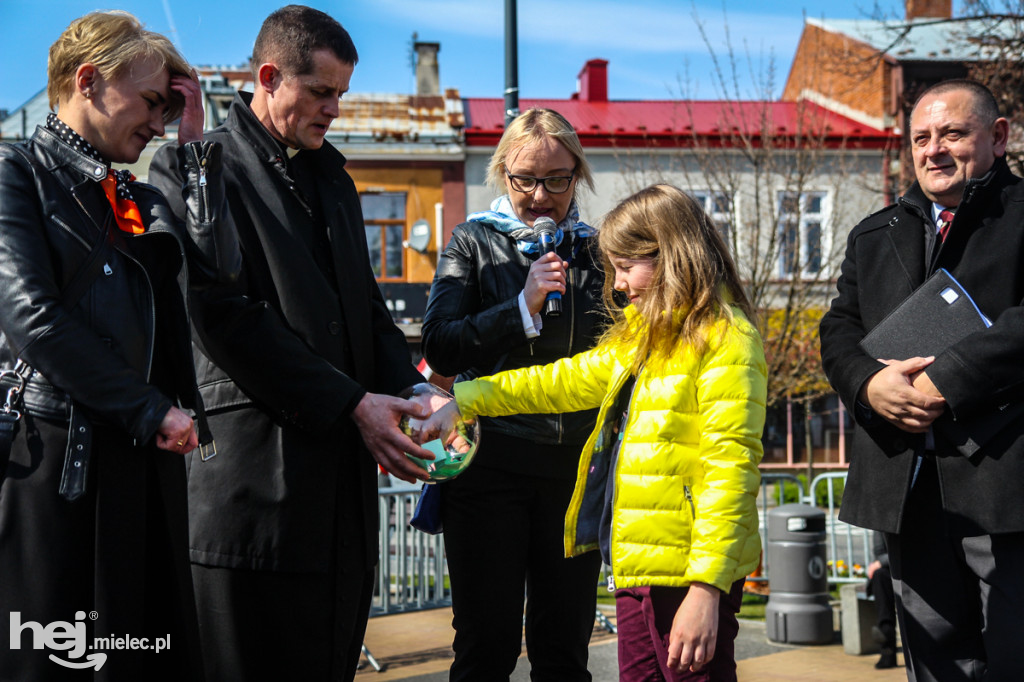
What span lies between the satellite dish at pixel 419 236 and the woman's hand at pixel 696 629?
19.2 metres

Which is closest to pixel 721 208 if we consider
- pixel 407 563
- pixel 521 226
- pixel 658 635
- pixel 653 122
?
pixel 407 563

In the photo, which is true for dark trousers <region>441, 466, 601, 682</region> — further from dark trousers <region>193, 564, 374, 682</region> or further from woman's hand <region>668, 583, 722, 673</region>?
woman's hand <region>668, 583, 722, 673</region>

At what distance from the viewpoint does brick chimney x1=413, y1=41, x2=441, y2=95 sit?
1018 inches

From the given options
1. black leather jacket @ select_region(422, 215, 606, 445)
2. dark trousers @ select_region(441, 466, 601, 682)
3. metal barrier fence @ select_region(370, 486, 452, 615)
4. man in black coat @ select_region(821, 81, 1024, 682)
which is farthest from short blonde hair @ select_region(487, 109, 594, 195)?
metal barrier fence @ select_region(370, 486, 452, 615)

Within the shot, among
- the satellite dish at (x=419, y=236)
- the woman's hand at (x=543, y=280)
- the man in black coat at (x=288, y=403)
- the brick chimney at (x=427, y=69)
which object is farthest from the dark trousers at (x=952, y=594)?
the brick chimney at (x=427, y=69)

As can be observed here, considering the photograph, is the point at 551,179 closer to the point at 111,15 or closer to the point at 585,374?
the point at 585,374

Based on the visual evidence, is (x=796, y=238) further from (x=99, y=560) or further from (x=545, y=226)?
(x=99, y=560)

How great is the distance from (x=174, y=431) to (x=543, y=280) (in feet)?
4.20

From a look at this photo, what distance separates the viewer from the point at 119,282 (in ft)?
8.32

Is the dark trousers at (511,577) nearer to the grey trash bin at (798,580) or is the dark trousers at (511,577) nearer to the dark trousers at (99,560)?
the dark trousers at (99,560)

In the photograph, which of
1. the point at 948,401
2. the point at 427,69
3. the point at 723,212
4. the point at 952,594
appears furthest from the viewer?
the point at 427,69

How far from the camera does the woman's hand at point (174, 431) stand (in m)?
2.41

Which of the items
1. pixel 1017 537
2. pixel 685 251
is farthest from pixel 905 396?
pixel 685 251

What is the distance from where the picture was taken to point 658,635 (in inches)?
112
